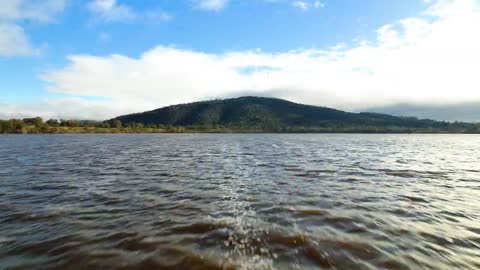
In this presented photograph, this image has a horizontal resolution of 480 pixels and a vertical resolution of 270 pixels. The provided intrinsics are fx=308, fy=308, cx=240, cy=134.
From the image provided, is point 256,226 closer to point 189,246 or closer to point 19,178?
point 189,246

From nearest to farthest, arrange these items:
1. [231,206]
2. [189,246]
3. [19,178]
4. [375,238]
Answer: [189,246], [375,238], [231,206], [19,178]

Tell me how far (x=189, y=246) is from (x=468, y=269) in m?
8.50

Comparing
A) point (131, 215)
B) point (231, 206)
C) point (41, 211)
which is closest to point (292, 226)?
point (231, 206)

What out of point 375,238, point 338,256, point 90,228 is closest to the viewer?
point 338,256

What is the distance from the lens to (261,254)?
32.7 feet

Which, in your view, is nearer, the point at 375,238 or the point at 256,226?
the point at 375,238

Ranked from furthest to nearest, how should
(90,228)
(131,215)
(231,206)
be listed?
1. (231,206)
2. (131,215)
3. (90,228)

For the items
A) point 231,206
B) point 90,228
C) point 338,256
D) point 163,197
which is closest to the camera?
point 338,256

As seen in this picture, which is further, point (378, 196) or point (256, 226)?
point (378, 196)

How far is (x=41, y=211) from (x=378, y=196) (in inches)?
715

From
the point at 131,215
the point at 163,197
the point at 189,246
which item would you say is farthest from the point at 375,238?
the point at 163,197

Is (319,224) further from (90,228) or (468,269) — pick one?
(90,228)

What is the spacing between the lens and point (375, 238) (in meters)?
11.4

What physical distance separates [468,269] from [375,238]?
2.89m
